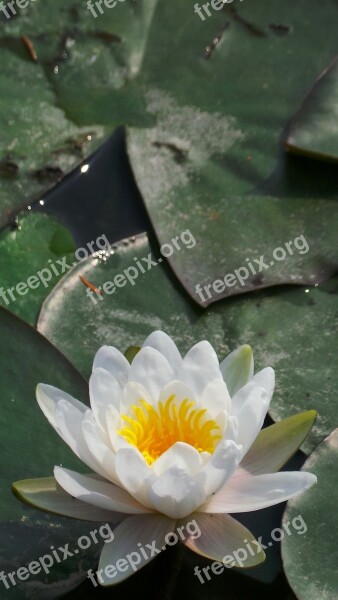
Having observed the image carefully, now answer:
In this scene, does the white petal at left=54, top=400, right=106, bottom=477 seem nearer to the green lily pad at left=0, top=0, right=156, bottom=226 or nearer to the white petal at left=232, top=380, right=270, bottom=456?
the white petal at left=232, top=380, right=270, bottom=456

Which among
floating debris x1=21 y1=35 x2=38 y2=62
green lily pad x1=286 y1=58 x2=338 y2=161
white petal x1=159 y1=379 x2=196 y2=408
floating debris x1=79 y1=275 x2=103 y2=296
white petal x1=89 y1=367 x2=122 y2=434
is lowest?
green lily pad x1=286 y1=58 x2=338 y2=161

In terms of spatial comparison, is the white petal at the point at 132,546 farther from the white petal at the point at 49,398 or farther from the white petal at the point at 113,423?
the white petal at the point at 49,398

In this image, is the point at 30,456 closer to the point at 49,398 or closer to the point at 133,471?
the point at 49,398

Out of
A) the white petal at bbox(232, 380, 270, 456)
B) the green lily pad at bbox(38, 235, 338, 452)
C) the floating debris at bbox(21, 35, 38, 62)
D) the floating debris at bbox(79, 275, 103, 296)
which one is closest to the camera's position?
the white petal at bbox(232, 380, 270, 456)

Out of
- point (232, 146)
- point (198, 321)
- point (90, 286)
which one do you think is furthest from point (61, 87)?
point (198, 321)

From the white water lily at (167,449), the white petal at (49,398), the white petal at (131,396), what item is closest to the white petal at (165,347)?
the white water lily at (167,449)

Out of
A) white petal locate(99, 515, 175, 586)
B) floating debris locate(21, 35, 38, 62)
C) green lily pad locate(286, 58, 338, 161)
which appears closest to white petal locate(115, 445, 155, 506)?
white petal locate(99, 515, 175, 586)

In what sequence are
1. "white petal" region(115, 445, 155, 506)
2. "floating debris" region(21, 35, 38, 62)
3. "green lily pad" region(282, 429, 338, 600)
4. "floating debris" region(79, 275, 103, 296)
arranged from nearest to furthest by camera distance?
1. "white petal" region(115, 445, 155, 506)
2. "green lily pad" region(282, 429, 338, 600)
3. "floating debris" region(79, 275, 103, 296)
4. "floating debris" region(21, 35, 38, 62)
